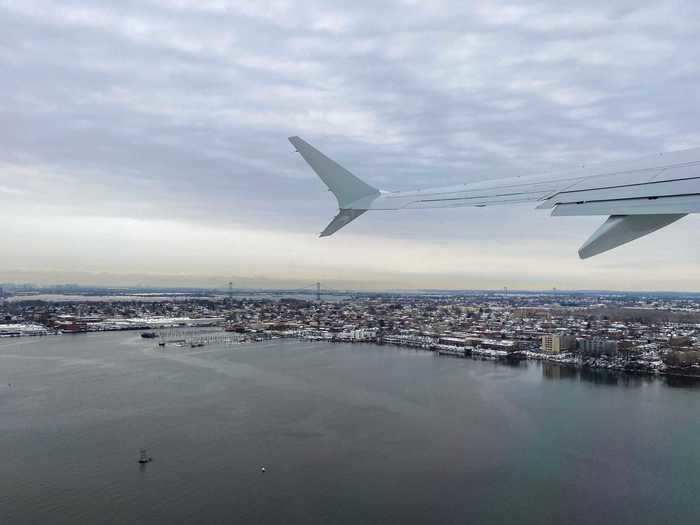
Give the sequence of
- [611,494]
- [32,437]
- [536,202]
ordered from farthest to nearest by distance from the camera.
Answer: [32,437], [611,494], [536,202]

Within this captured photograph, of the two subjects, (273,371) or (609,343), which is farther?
(609,343)

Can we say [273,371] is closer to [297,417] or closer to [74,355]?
[297,417]

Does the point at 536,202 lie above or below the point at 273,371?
above

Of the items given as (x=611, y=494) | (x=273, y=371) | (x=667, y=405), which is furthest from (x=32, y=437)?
(x=667, y=405)

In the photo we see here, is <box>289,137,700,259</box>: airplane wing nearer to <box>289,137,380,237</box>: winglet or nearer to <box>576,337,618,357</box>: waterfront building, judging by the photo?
<box>289,137,380,237</box>: winglet

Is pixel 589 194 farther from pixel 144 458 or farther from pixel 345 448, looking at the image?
pixel 144 458

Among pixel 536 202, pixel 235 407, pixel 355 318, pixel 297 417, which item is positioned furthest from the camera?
pixel 355 318

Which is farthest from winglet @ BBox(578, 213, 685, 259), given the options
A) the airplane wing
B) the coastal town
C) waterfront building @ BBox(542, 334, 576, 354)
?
waterfront building @ BBox(542, 334, 576, 354)
